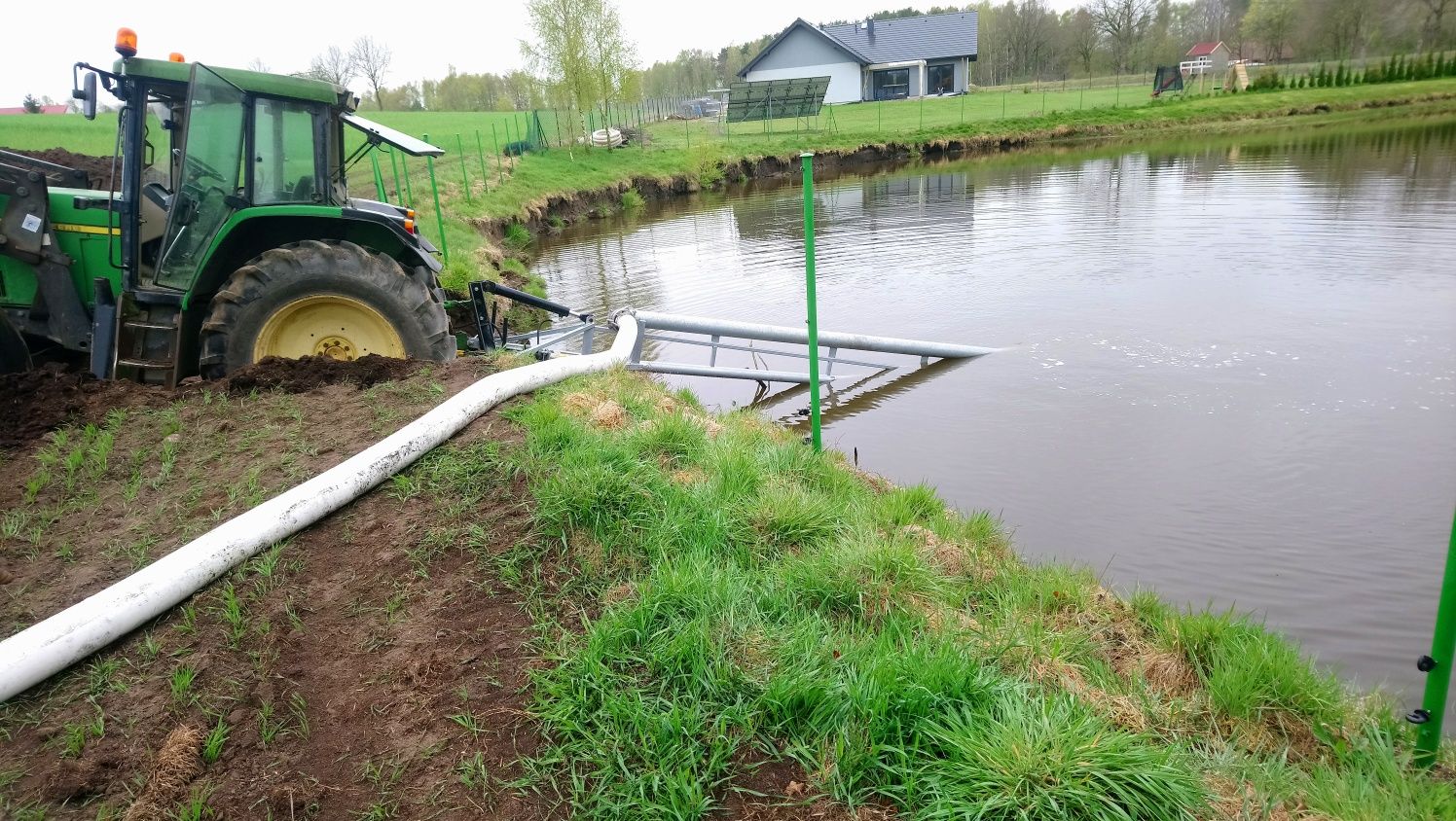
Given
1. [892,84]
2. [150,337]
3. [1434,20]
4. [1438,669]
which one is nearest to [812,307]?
[1438,669]

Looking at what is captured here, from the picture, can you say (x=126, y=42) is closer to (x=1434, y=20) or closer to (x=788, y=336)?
(x=788, y=336)

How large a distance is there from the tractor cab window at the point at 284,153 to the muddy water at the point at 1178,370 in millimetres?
4476

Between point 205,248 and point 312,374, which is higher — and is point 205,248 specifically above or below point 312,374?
above

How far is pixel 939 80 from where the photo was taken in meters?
53.5

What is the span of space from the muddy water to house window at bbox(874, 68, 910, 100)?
119 ft

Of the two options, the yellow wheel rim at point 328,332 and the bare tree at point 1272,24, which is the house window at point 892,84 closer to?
the bare tree at point 1272,24

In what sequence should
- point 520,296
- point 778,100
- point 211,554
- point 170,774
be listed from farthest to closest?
point 778,100, point 520,296, point 211,554, point 170,774

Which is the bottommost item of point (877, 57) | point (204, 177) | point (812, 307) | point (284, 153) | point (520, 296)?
point (812, 307)

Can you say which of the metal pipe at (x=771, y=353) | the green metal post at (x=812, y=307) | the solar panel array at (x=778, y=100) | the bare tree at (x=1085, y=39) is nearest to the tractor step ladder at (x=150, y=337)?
the metal pipe at (x=771, y=353)

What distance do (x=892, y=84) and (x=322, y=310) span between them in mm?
53023

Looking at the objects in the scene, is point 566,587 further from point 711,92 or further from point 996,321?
point 711,92

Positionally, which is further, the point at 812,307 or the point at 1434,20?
the point at 1434,20

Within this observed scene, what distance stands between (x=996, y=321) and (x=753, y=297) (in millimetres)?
3696

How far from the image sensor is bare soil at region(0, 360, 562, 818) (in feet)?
8.19
